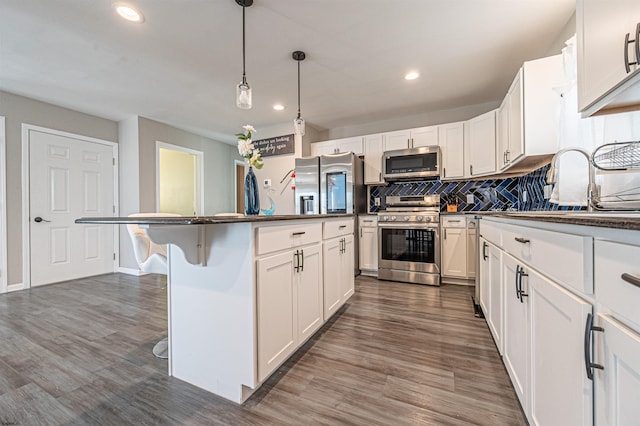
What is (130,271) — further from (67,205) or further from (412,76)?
(412,76)

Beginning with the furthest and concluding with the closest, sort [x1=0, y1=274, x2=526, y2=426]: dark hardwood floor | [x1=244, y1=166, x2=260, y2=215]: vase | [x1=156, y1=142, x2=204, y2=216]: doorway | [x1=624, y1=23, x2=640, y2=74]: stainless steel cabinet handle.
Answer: [x1=156, y1=142, x2=204, y2=216]: doorway
[x1=244, y1=166, x2=260, y2=215]: vase
[x1=0, y1=274, x2=526, y2=426]: dark hardwood floor
[x1=624, y1=23, x2=640, y2=74]: stainless steel cabinet handle

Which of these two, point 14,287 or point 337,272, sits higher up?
point 337,272

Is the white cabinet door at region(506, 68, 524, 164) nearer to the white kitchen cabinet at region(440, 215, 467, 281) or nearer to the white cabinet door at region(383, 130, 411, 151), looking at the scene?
the white kitchen cabinet at region(440, 215, 467, 281)

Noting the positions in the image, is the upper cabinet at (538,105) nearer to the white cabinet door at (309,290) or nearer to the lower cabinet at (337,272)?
the lower cabinet at (337,272)

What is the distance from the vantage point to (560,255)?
2.62 ft

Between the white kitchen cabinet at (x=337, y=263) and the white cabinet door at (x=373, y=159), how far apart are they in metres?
1.62

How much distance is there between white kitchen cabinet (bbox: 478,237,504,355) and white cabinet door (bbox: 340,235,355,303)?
1124 mm

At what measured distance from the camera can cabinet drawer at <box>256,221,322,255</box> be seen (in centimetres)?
131

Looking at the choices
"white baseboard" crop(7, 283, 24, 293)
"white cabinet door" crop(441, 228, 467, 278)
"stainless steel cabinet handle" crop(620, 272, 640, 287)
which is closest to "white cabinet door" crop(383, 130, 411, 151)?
"white cabinet door" crop(441, 228, 467, 278)

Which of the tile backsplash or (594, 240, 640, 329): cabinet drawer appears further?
the tile backsplash

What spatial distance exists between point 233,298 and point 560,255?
4.30ft

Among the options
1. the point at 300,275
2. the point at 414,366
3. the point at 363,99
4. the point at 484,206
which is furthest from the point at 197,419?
the point at 484,206

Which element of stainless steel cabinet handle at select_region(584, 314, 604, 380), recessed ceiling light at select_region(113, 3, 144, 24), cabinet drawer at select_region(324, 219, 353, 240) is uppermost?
recessed ceiling light at select_region(113, 3, 144, 24)

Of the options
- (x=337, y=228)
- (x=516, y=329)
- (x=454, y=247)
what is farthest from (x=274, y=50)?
(x=454, y=247)
